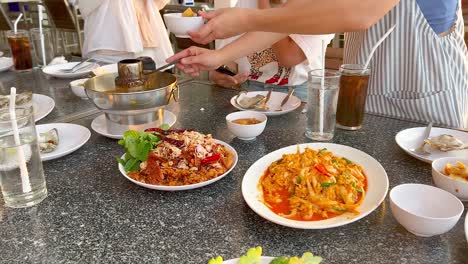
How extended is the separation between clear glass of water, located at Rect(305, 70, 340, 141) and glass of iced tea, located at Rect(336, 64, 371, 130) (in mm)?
36

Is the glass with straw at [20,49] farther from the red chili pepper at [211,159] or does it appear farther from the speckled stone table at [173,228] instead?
the red chili pepper at [211,159]

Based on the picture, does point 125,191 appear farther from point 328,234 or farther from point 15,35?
point 15,35

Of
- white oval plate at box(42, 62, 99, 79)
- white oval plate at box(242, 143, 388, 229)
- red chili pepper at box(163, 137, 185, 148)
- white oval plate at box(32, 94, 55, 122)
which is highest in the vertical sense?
white oval plate at box(42, 62, 99, 79)

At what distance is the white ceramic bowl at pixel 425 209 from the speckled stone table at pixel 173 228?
0.04m

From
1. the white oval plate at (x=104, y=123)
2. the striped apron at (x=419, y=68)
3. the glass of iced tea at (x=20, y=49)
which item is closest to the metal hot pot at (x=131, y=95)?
the white oval plate at (x=104, y=123)

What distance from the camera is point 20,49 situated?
7.55 feet

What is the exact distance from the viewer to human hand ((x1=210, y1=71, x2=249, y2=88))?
6.57ft

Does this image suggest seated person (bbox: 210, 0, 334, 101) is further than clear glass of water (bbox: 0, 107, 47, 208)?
Yes

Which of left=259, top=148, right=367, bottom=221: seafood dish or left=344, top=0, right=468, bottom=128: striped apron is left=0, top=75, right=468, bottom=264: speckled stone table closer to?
left=259, top=148, right=367, bottom=221: seafood dish

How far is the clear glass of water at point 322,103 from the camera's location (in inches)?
52.0

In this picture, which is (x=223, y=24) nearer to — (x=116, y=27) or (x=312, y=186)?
(x=312, y=186)

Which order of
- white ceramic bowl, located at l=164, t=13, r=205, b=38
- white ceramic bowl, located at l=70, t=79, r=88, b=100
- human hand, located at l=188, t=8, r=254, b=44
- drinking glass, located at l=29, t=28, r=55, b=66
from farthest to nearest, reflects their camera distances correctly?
drinking glass, located at l=29, t=28, r=55, b=66 < white ceramic bowl, located at l=70, t=79, r=88, b=100 < white ceramic bowl, located at l=164, t=13, r=205, b=38 < human hand, located at l=188, t=8, r=254, b=44

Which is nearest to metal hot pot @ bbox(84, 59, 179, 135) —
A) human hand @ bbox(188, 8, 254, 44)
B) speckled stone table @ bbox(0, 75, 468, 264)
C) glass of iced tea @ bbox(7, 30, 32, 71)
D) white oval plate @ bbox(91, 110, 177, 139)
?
white oval plate @ bbox(91, 110, 177, 139)

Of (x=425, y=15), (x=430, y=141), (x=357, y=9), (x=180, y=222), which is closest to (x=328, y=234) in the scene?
(x=180, y=222)
